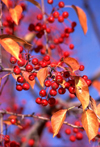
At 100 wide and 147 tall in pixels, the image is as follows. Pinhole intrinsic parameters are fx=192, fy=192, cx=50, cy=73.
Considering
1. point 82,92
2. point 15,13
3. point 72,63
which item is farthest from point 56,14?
point 82,92

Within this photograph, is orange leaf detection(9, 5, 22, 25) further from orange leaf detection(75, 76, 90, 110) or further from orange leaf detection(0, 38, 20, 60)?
orange leaf detection(75, 76, 90, 110)

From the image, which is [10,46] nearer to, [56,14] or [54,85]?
[54,85]

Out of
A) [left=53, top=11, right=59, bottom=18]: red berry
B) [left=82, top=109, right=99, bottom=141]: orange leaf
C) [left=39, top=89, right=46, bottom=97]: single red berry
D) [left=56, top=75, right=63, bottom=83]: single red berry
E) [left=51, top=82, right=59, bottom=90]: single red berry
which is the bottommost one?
[left=82, top=109, right=99, bottom=141]: orange leaf

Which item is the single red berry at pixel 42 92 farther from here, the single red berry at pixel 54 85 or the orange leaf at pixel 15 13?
the orange leaf at pixel 15 13

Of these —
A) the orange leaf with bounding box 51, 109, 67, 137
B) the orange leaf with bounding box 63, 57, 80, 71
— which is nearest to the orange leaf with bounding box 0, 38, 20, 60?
the orange leaf with bounding box 63, 57, 80, 71

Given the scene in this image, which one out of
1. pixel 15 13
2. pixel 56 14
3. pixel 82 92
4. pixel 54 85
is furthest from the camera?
pixel 56 14

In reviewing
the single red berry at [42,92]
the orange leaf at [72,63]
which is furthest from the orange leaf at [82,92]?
the single red berry at [42,92]

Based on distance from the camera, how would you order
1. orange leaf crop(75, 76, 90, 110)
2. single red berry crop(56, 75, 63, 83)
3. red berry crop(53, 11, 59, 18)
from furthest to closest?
1. red berry crop(53, 11, 59, 18)
2. single red berry crop(56, 75, 63, 83)
3. orange leaf crop(75, 76, 90, 110)

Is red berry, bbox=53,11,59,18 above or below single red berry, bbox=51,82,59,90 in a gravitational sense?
above
